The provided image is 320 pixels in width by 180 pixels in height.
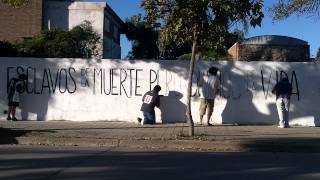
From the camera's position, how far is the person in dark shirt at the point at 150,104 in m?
18.1

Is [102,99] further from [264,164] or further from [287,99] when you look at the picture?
[264,164]

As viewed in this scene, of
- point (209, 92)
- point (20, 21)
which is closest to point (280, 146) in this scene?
point (209, 92)

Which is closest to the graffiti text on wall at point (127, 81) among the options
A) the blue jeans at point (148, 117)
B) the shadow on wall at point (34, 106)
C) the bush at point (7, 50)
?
the shadow on wall at point (34, 106)

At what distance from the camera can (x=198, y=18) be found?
14.6 meters

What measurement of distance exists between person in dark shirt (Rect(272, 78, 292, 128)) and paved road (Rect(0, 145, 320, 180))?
4.26 m

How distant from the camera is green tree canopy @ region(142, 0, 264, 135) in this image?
566 inches

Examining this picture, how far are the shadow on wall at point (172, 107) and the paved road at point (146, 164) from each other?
202 inches

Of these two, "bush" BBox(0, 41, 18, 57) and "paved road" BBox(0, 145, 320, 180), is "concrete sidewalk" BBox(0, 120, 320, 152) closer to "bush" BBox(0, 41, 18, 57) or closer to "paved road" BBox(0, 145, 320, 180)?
"paved road" BBox(0, 145, 320, 180)

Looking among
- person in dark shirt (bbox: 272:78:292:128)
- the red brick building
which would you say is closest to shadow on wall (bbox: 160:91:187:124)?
person in dark shirt (bbox: 272:78:292:128)

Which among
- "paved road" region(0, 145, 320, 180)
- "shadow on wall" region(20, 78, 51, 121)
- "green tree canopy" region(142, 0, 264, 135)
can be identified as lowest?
"paved road" region(0, 145, 320, 180)

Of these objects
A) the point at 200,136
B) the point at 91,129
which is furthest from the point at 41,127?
the point at 200,136

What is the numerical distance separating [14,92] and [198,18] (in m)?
6.67

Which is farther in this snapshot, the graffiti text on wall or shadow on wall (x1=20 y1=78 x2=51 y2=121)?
shadow on wall (x1=20 y1=78 x2=51 y2=121)

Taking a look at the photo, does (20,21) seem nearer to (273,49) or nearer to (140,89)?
(273,49)
